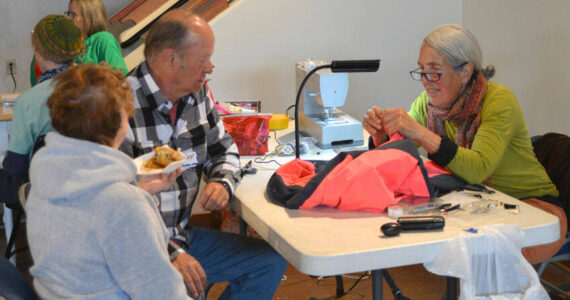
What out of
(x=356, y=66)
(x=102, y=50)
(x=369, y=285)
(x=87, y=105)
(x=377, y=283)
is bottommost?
(x=369, y=285)

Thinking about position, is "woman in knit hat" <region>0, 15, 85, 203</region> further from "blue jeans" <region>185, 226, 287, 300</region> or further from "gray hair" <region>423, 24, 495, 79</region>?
"gray hair" <region>423, 24, 495, 79</region>

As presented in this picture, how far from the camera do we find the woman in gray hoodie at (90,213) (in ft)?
4.40

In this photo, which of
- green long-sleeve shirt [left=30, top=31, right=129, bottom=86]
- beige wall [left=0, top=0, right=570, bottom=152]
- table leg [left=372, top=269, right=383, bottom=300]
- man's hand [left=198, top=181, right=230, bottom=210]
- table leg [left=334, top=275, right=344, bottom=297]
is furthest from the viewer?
green long-sleeve shirt [left=30, top=31, right=129, bottom=86]

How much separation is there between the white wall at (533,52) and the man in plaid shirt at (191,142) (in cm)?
205

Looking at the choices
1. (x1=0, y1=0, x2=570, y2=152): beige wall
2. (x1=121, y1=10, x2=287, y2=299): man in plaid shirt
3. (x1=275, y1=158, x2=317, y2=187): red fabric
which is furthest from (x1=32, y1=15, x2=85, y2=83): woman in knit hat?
(x1=275, y1=158, x2=317, y2=187): red fabric

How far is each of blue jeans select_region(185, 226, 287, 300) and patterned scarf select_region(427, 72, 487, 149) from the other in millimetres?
831

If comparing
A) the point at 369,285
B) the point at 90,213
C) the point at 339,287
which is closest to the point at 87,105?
the point at 90,213

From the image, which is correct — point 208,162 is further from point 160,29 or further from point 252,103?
point 252,103

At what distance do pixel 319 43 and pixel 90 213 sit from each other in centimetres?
284

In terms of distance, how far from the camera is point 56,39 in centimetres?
268

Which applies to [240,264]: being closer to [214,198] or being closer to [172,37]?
[214,198]

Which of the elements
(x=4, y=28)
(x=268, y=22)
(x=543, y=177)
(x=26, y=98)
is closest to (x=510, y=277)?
(x=543, y=177)

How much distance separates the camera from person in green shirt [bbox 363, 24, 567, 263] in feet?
7.23

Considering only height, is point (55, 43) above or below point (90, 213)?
above
